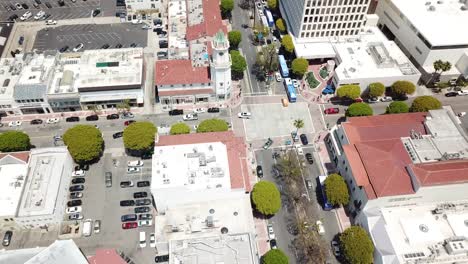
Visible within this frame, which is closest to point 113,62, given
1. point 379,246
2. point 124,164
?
point 124,164

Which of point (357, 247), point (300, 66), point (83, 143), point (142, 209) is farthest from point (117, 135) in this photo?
point (357, 247)

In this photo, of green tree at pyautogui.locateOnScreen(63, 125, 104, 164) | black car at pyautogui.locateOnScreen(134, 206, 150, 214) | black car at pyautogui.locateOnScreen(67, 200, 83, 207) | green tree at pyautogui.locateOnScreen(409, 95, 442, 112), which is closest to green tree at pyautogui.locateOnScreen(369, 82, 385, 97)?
green tree at pyautogui.locateOnScreen(409, 95, 442, 112)

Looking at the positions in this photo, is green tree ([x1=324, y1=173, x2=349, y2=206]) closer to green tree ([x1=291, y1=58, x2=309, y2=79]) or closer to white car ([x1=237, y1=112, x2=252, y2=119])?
white car ([x1=237, y1=112, x2=252, y2=119])

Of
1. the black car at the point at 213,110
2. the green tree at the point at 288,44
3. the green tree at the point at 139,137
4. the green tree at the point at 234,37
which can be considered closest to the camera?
the green tree at the point at 139,137

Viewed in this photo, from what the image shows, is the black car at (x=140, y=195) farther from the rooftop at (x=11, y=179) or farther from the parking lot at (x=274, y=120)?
the parking lot at (x=274, y=120)

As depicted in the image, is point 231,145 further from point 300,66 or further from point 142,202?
point 300,66

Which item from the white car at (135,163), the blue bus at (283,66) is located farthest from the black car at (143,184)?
the blue bus at (283,66)
